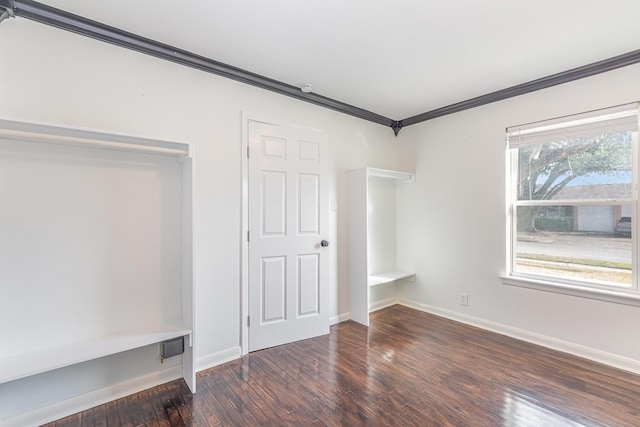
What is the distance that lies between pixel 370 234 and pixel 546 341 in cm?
206

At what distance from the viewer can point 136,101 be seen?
7.09 ft

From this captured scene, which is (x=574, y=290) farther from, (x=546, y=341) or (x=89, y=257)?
(x=89, y=257)

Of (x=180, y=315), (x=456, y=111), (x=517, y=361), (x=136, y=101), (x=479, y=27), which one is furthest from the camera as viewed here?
(x=456, y=111)

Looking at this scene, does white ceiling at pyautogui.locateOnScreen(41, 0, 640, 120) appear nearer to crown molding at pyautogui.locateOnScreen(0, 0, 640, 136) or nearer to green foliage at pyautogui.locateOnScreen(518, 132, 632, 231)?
crown molding at pyautogui.locateOnScreen(0, 0, 640, 136)

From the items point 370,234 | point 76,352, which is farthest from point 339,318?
point 76,352

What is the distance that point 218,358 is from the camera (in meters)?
2.51

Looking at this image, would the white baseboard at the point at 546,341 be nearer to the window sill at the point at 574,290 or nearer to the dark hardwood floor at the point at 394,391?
the dark hardwood floor at the point at 394,391

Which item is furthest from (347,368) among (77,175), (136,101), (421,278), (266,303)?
(136,101)

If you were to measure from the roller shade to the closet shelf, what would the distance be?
352 centimetres

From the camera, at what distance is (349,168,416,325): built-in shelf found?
3346 mm

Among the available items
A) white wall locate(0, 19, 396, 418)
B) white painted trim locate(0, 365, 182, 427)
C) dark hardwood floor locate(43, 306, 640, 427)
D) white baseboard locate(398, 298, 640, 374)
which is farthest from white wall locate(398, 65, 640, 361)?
white painted trim locate(0, 365, 182, 427)

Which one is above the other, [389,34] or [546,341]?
[389,34]

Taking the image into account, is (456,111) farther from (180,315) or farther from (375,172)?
(180,315)

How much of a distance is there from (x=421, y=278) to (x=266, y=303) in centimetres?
211
